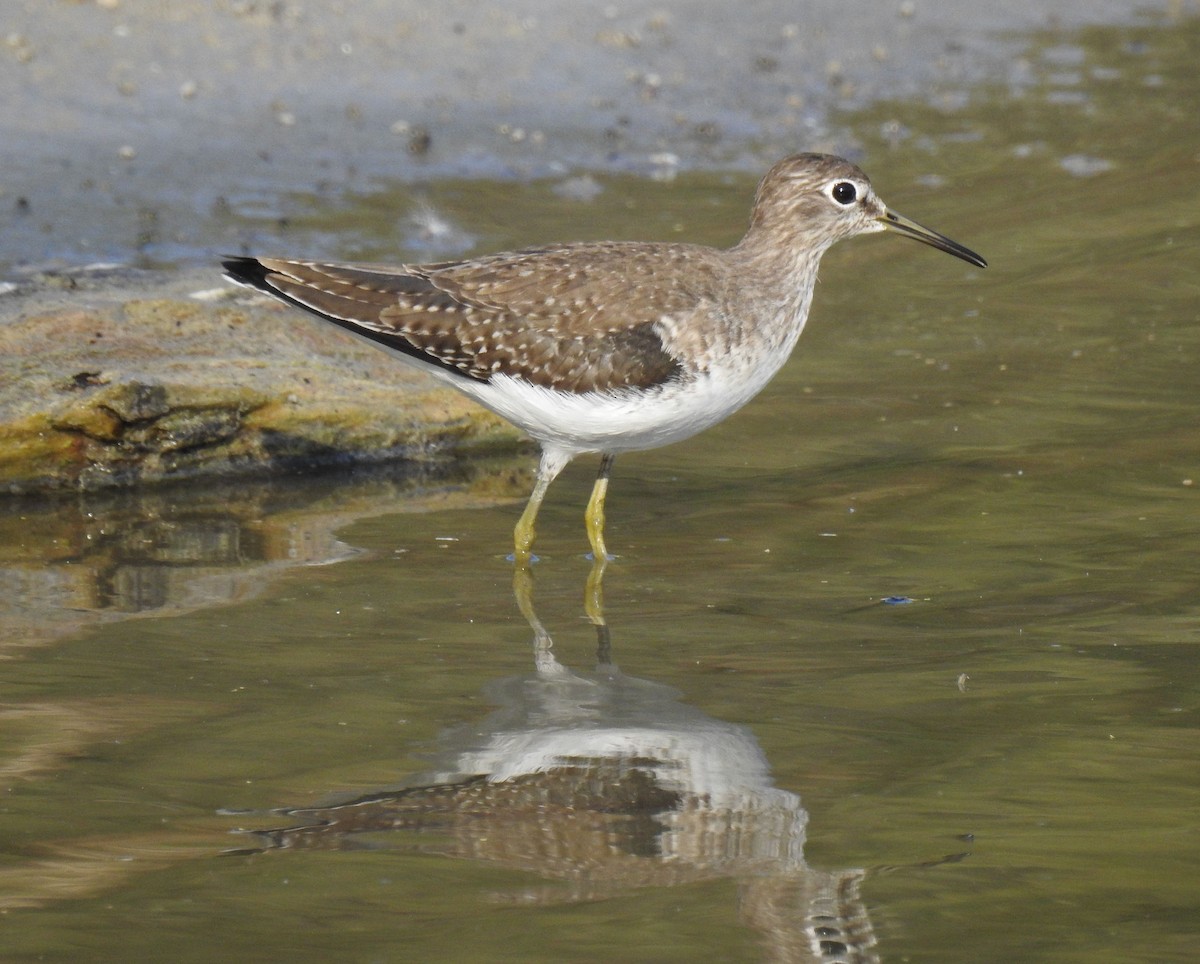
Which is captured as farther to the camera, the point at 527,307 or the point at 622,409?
the point at 527,307

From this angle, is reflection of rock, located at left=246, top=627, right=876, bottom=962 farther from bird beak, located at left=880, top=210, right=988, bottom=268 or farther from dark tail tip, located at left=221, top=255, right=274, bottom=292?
bird beak, located at left=880, top=210, right=988, bottom=268

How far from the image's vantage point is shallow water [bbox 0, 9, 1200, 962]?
4.86m

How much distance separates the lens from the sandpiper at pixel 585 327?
7824 millimetres

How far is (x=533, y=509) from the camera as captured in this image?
8.16 meters

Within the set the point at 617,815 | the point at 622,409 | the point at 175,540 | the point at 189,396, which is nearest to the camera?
the point at 617,815

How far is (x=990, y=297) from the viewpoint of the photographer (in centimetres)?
1176

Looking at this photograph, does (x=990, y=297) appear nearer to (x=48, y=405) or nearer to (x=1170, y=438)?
(x=1170, y=438)

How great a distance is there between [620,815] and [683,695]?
986 millimetres

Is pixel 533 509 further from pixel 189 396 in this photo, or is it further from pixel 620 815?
pixel 620 815

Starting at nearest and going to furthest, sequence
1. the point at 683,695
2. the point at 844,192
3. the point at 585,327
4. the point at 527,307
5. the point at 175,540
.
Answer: the point at 683,695, the point at 585,327, the point at 527,307, the point at 175,540, the point at 844,192

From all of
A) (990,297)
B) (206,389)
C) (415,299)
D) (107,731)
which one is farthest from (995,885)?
(990,297)

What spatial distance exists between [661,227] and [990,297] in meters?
2.43

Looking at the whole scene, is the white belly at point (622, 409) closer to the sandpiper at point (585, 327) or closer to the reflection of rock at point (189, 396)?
the sandpiper at point (585, 327)

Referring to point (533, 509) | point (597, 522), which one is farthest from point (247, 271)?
point (597, 522)
